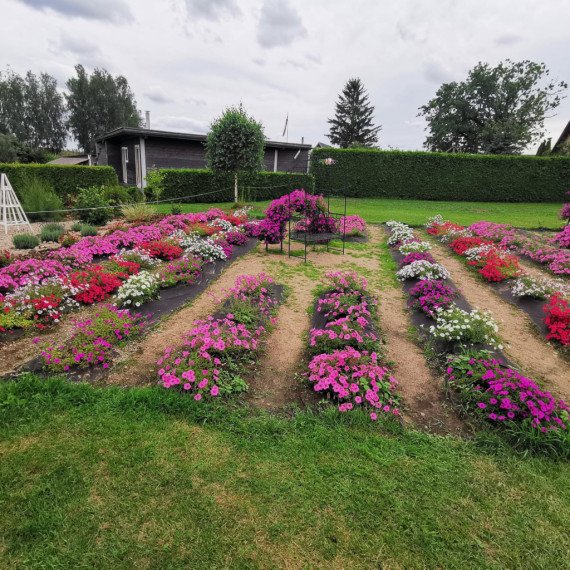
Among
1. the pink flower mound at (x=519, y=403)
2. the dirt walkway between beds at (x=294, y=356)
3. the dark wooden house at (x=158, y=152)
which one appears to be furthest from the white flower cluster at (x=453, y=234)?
the dark wooden house at (x=158, y=152)

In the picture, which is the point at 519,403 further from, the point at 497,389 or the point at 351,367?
the point at 351,367

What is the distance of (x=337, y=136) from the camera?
40156 mm

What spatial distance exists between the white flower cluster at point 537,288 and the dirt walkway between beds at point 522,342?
0.28 meters

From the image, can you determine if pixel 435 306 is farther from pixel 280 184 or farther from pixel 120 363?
pixel 280 184

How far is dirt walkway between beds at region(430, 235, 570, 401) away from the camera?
135 inches

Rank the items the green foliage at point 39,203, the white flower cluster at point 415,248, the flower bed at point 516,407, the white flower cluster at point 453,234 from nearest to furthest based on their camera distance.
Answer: the flower bed at point 516,407 → the white flower cluster at point 415,248 → the white flower cluster at point 453,234 → the green foliage at point 39,203

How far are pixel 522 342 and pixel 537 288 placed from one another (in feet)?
5.15

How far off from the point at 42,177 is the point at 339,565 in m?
15.4

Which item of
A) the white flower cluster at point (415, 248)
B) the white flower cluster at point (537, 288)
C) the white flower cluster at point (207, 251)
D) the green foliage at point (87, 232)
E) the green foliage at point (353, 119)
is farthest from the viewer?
the green foliage at point (353, 119)

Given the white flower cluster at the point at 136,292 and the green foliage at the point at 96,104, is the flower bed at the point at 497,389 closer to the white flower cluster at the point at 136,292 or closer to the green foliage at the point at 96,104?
the white flower cluster at the point at 136,292

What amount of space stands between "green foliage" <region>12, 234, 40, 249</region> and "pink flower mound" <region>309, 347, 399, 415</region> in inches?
285

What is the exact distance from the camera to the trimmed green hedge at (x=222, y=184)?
14.9 metres

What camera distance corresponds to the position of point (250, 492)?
6.77ft

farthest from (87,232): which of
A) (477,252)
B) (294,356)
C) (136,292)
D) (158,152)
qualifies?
(158,152)
